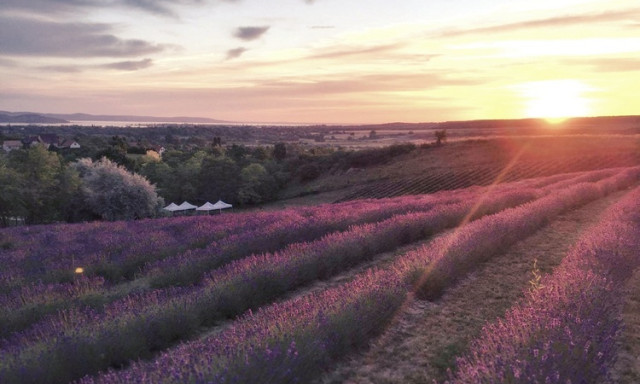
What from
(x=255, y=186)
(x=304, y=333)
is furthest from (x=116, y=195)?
(x=304, y=333)

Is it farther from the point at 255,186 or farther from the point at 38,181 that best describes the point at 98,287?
the point at 255,186

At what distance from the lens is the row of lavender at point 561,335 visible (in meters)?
2.96

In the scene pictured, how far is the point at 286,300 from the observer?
5.96 metres

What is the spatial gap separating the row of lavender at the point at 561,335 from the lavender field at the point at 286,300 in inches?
0.7

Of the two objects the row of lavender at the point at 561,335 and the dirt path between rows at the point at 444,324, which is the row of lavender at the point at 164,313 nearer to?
the dirt path between rows at the point at 444,324

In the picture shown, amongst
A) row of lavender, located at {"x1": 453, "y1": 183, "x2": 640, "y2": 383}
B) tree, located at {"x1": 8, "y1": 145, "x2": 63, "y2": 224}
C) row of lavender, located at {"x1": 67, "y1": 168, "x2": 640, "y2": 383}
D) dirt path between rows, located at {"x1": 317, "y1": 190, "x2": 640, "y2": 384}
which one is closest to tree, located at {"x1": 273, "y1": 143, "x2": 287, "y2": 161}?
tree, located at {"x1": 8, "y1": 145, "x2": 63, "y2": 224}

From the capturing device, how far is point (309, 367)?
11.9 ft

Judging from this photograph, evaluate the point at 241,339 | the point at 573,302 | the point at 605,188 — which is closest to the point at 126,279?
the point at 241,339

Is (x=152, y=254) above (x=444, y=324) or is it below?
below

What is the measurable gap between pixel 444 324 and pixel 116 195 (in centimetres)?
3796

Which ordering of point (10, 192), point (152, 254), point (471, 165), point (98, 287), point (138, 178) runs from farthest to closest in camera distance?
point (471, 165)
point (138, 178)
point (10, 192)
point (152, 254)
point (98, 287)

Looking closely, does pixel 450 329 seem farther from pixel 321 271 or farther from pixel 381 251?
pixel 381 251

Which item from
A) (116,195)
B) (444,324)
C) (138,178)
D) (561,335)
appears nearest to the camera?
(561,335)

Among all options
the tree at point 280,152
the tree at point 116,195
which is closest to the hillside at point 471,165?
the tree at point 280,152
